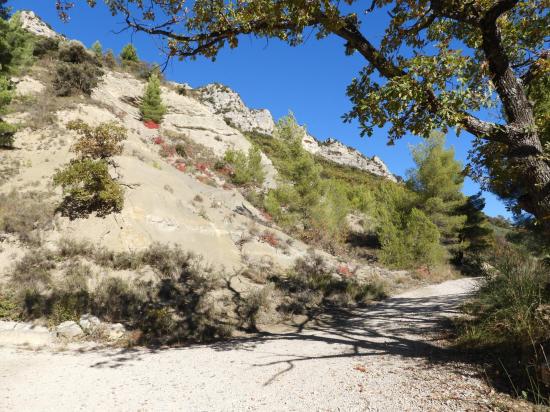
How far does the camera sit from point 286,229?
21688 mm

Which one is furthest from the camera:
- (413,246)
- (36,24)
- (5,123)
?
(36,24)

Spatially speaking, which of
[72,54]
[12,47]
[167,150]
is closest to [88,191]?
[12,47]

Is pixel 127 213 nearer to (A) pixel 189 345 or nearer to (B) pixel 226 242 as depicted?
(B) pixel 226 242

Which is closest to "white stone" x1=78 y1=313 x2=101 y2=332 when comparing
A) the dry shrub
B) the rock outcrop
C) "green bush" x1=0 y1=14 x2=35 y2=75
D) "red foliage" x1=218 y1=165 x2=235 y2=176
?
the dry shrub

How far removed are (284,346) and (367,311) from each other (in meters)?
5.01

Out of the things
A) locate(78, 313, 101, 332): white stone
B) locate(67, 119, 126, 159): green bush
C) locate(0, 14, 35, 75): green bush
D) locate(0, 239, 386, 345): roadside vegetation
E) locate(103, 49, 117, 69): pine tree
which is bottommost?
locate(78, 313, 101, 332): white stone

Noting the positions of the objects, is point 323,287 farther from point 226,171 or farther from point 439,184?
point 226,171

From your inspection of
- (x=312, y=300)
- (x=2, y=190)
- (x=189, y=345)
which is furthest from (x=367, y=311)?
(x=2, y=190)

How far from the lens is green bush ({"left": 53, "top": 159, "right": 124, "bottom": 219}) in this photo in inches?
494

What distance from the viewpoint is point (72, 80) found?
25.6 meters

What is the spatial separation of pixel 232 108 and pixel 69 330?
326 ft

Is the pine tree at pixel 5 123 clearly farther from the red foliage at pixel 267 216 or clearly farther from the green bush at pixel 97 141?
the red foliage at pixel 267 216

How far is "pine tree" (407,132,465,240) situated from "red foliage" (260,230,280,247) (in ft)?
46.5

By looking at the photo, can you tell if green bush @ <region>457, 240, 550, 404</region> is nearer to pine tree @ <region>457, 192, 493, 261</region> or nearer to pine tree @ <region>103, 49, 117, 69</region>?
pine tree @ <region>457, 192, 493, 261</region>
